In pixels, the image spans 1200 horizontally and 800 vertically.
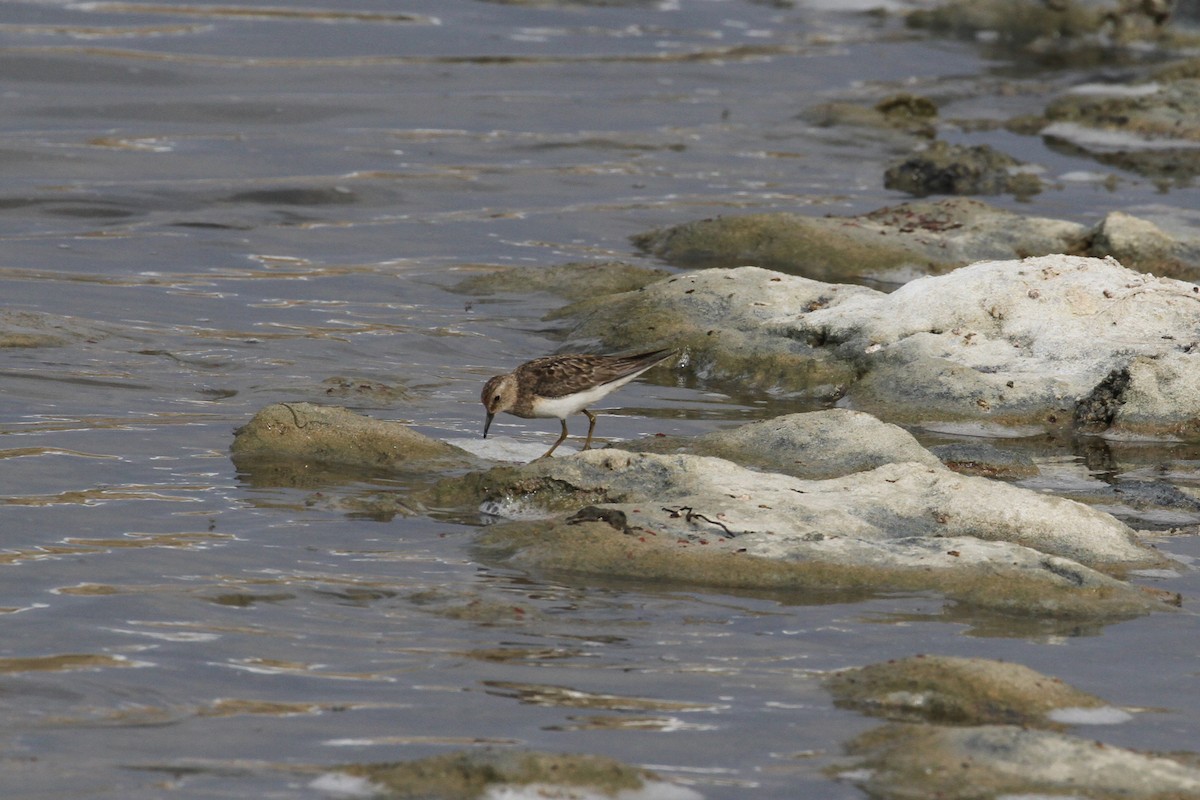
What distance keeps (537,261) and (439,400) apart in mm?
5426

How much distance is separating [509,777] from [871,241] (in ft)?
37.8

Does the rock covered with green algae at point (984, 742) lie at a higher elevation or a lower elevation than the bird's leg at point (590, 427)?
higher

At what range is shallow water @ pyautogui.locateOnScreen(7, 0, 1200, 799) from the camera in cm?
662

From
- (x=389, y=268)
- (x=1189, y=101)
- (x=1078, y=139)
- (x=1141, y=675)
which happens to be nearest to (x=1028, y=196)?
(x=1078, y=139)

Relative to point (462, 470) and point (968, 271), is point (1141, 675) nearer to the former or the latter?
point (462, 470)

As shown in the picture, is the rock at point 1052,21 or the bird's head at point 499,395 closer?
the bird's head at point 499,395

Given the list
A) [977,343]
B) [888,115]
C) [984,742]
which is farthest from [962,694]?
[888,115]

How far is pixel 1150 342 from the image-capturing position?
39.7 ft

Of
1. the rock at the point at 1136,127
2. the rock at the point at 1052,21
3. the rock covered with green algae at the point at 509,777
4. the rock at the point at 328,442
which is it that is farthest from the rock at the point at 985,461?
the rock at the point at 1052,21

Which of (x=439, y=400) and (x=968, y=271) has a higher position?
(x=968, y=271)

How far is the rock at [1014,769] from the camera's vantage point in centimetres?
590

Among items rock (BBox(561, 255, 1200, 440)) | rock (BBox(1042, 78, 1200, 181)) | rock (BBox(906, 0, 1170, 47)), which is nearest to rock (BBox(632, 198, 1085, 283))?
rock (BBox(561, 255, 1200, 440))

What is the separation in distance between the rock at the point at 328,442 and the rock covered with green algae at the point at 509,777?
436 cm

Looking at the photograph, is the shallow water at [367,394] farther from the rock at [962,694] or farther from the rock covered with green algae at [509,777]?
the rock covered with green algae at [509,777]
